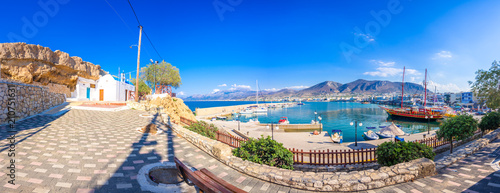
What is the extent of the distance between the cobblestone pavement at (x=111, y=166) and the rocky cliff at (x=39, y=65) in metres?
21.0

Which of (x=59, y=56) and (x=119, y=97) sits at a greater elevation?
(x=59, y=56)

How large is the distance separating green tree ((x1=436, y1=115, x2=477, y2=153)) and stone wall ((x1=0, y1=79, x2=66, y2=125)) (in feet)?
72.0

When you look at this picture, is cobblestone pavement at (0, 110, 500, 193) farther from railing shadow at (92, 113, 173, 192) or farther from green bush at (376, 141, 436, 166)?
green bush at (376, 141, 436, 166)

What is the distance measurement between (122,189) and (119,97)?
30.4m

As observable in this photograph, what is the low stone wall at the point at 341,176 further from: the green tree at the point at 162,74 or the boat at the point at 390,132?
the green tree at the point at 162,74

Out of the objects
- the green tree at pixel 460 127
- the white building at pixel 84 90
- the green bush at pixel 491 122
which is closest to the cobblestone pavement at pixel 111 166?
the green tree at pixel 460 127

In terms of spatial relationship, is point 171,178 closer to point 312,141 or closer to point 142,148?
point 142,148

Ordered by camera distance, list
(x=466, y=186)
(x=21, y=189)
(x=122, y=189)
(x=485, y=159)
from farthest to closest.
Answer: (x=485, y=159) → (x=466, y=186) → (x=122, y=189) → (x=21, y=189)

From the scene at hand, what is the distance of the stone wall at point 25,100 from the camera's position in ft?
29.2

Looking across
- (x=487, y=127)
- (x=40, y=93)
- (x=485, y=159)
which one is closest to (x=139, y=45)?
(x=40, y=93)

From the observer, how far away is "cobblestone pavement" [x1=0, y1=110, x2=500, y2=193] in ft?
12.1

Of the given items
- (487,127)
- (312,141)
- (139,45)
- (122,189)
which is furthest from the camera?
(139,45)

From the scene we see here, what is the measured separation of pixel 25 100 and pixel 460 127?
23.7 metres

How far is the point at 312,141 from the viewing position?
18688 mm
